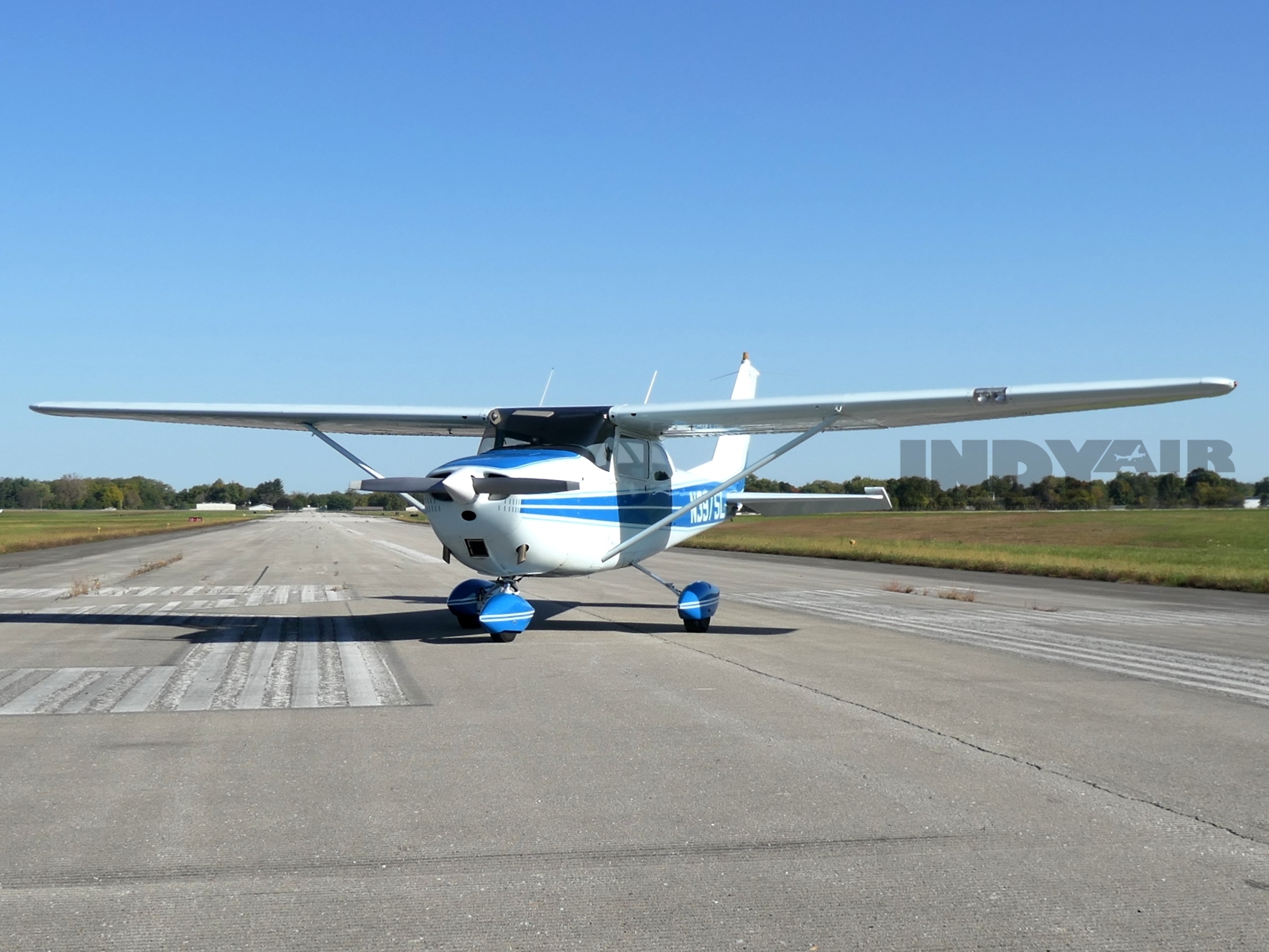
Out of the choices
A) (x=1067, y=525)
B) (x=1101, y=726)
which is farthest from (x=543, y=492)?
Result: (x=1067, y=525)

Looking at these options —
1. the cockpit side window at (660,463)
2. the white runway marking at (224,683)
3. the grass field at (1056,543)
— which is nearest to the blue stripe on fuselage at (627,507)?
the cockpit side window at (660,463)

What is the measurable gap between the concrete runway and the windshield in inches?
92.0

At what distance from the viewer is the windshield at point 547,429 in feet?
41.1

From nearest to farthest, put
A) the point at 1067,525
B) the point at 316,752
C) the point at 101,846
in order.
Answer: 1. the point at 101,846
2. the point at 316,752
3. the point at 1067,525

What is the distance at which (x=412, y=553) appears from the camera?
38.0 metres

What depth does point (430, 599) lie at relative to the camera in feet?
61.1

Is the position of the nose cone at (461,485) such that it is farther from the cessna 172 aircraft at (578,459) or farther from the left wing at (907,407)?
the left wing at (907,407)

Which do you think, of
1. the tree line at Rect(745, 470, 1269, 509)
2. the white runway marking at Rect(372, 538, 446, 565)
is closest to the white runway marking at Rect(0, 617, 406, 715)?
the white runway marking at Rect(372, 538, 446, 565)

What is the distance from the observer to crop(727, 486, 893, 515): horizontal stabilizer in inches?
703

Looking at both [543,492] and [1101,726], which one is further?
[543,492]

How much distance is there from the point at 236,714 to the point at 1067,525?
62925mm

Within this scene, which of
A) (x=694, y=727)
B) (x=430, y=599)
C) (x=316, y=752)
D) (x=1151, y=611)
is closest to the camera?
(x=316, y=752)

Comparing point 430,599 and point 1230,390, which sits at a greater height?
point 1230,390

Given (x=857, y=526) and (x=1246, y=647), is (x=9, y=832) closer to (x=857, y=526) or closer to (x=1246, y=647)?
(x=1246, y=647)
